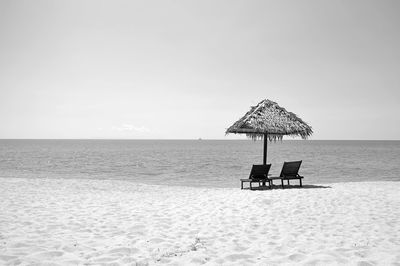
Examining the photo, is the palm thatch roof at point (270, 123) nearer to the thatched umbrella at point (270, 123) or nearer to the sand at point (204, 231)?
the thatched umbrella at point (270, 123)

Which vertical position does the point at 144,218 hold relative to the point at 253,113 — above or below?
below

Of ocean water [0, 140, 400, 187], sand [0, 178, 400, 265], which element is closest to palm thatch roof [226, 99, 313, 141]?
sand [0, 178, 400, 265]

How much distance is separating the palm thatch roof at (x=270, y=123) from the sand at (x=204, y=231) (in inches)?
147

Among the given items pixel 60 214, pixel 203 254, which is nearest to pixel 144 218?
pixel 60 214

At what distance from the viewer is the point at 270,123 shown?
1166cm

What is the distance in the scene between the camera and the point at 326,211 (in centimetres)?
683

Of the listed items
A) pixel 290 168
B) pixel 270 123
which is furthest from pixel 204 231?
pixel 270 123

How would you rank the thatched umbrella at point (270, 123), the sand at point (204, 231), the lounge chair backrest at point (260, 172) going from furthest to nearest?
the thatched umbrella at point (270, 123) < the lounge chair backrest at point (260, 172) < the sand at point (204, 231)

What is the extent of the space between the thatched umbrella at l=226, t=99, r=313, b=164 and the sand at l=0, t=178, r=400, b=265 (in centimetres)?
373

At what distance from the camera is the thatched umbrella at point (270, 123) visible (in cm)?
1148

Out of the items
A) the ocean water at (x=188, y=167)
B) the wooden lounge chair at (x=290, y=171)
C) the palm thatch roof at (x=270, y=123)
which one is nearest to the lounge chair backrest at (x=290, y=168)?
the wooden lounge chair at (x=290, y=171)

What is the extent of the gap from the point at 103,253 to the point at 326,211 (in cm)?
517

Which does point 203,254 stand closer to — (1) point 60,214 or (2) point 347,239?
(2) point 347,239

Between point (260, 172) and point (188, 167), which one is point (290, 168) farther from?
point (188, 167)
